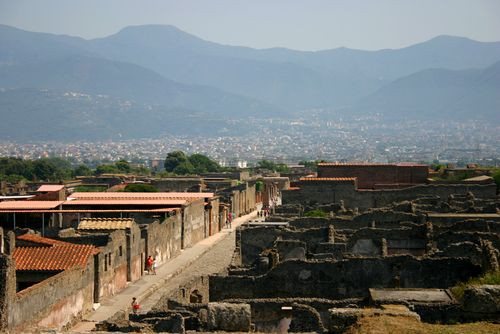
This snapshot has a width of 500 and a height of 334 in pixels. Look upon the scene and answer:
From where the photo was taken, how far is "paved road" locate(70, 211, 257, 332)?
89.0 feet

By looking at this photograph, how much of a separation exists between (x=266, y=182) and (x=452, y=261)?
67.1 meters

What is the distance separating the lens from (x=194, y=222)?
48.3m

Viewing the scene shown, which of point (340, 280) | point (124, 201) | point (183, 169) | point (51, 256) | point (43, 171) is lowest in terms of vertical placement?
point (43, 171)

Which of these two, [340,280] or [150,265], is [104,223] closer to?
[150,265]

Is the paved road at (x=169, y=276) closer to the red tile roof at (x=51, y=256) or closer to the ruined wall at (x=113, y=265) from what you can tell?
the ruined wall at (x=113, y=265)

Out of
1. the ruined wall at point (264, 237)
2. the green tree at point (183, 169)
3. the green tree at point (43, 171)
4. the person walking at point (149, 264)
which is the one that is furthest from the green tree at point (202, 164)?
the ruined wall at point (264, 237)

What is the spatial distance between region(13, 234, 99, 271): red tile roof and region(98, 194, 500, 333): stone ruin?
196 inches

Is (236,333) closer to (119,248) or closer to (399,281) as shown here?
(399,281)

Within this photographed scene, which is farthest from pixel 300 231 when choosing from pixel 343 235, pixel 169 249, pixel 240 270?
pixel 169 249

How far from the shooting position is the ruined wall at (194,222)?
150ft

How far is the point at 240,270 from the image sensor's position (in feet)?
77.6

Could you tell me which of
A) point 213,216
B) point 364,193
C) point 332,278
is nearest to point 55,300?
point 332,278

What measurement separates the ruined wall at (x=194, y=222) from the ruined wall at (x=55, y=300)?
57.7 feet

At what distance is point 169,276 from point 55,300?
11335mm
